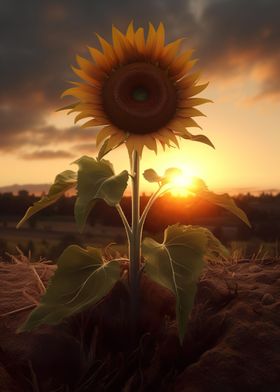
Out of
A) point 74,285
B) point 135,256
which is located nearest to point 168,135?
point 135,256

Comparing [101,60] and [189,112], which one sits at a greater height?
[101,60]

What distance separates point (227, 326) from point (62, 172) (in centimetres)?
161

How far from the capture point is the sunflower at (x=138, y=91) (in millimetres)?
3609

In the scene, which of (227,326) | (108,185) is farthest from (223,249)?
(108,185)

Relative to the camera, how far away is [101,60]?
368 centimetres

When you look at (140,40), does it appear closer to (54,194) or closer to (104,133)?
(104,133)

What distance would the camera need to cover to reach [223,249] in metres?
3.61

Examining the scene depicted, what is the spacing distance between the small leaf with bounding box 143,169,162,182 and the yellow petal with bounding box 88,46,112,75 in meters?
0.79

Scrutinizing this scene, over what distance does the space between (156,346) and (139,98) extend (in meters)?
1.77

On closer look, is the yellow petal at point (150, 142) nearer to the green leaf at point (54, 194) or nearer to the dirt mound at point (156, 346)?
the green leaf at point (54, 194)

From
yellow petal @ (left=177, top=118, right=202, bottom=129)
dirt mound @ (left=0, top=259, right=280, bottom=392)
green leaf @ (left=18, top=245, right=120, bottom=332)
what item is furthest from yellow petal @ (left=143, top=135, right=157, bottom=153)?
dirt mound @ (left=0, top=259, right=280, bottom=392)

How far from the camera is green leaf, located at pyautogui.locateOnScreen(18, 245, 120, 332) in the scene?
307 centimetres

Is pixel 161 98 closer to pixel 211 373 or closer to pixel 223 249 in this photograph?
pixel 223 249

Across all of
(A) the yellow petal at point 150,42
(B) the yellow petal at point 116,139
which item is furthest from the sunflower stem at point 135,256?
(A) the yellow petal at point 150,42
